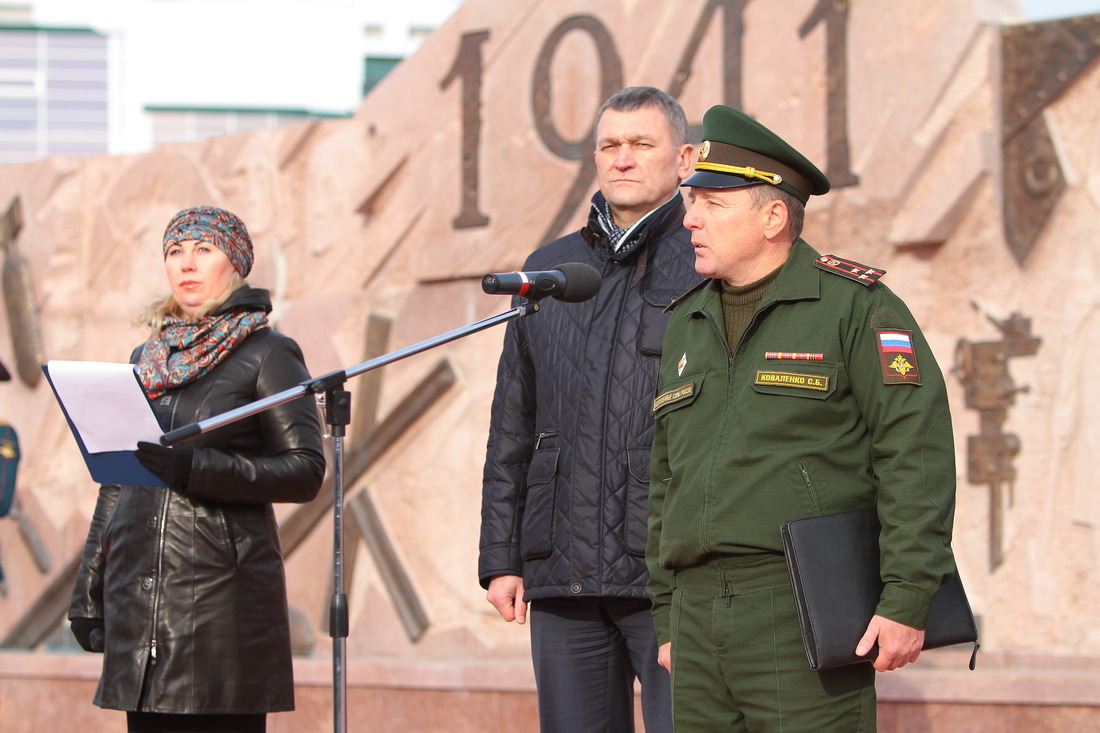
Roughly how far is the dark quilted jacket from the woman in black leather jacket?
1.65 ft

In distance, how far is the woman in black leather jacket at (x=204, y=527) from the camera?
9.83 feet

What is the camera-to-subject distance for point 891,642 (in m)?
2.16

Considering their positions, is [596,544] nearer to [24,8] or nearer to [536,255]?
[536,255]

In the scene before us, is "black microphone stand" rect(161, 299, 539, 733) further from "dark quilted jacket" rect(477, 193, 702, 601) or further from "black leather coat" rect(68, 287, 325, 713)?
"black leather coat" rect(68, 287, 325, 713)

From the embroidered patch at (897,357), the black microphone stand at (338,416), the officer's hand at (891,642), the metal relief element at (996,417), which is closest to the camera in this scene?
the officer's hand at (891,642)

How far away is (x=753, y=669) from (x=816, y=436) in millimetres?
402

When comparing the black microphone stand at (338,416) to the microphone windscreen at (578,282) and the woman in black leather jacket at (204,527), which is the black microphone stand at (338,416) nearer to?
the microphone windscreen at (578,282)

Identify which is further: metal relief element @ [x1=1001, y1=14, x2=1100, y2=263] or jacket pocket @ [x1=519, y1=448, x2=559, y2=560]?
metal relief element @ [x1=1001, y1=14, x2=1100, y2=263]

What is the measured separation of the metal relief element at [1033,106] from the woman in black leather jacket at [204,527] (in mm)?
2857

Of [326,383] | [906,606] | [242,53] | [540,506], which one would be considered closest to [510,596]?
[540,506]

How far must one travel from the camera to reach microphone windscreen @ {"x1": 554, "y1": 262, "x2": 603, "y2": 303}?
273 centimetres

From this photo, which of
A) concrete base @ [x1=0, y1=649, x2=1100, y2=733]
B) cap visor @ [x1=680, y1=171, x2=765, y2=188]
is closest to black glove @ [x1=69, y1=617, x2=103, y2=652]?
cap visor @ [x1=680, y1=171, x2=765, y2=188]

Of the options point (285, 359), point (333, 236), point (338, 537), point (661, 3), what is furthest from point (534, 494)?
point (333, 236)

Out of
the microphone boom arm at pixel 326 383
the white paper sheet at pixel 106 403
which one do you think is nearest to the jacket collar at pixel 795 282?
the microphone boom arm at pixel 326 383
